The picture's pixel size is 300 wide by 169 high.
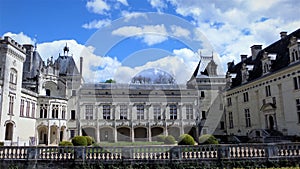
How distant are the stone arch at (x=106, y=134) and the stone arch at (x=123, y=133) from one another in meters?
0.91

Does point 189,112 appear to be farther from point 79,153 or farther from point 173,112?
point 79,153

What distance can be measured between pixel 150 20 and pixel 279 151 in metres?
9.46

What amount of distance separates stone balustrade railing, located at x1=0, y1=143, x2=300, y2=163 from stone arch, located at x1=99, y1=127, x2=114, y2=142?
22643 mm

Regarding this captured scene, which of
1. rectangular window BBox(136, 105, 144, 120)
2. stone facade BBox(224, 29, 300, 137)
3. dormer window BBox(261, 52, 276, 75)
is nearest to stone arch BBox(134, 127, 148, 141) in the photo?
rectangular window BBox(136, 105, 144, 120)

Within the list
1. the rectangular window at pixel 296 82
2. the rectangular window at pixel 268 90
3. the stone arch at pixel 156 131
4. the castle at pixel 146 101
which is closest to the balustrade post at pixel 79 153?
the castle at pixel 146 101

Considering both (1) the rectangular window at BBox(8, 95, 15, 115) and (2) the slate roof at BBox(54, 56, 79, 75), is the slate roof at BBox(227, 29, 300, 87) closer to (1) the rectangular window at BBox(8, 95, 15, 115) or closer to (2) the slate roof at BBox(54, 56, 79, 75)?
(2) the slate roof at BBox(54, 56, 79, 75)

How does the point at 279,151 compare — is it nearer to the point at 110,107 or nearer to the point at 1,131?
the point at 1,131

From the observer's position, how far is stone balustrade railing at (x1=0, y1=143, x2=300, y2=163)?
29.4ft

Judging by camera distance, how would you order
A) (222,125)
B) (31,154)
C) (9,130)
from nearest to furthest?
(31,154) < (9,130) < (222,125)

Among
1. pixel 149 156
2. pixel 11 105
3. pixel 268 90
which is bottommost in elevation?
pixel 149 156

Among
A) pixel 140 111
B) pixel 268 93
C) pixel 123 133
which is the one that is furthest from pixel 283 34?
pixel 123 133

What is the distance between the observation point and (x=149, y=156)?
29.9 ft

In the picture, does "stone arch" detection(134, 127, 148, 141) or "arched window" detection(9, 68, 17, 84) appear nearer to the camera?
"arched window" detection(9, 68, 17, 84)

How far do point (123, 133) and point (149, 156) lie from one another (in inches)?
945
